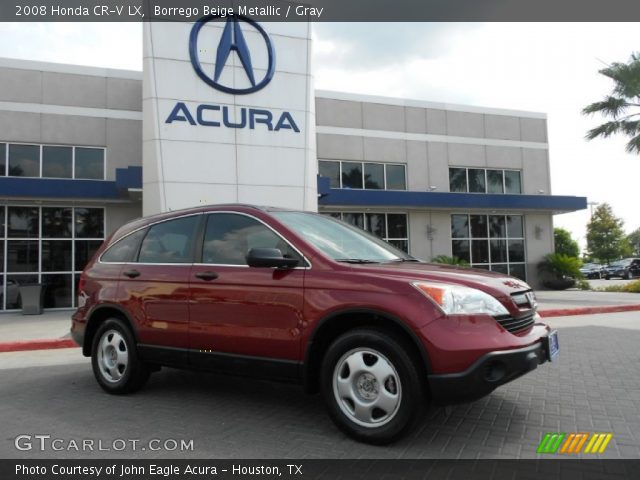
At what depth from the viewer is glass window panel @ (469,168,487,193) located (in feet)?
73.8

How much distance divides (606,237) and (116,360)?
174 feet

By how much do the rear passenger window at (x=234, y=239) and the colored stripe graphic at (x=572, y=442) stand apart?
2.37 meters

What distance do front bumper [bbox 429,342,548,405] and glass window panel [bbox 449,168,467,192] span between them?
1943 centimetres

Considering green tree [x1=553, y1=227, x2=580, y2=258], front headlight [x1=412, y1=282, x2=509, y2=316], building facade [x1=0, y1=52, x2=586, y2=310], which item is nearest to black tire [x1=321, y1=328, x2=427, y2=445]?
front headlight [x1=412, y1=282, x2=509, y2=316]

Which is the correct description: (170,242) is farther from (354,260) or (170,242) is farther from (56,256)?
(56,256)

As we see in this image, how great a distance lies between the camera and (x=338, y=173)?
66.8ft

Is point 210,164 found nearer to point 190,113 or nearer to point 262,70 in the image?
point 190,113

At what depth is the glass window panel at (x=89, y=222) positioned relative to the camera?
16.5 metres

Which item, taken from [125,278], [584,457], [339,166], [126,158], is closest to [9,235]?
[126,158]

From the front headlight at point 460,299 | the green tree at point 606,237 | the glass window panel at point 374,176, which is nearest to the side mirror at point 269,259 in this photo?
the front headlight at point 460,299

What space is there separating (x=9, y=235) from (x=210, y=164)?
25.0 ft

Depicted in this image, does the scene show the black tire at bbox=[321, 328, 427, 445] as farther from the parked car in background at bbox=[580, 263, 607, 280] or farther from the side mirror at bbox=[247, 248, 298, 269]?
the parked car in background at bbox=[580, 263, 607, 280]

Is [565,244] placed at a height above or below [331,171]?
below

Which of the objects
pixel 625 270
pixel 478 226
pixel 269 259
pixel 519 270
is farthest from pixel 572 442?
pixel 625 270
